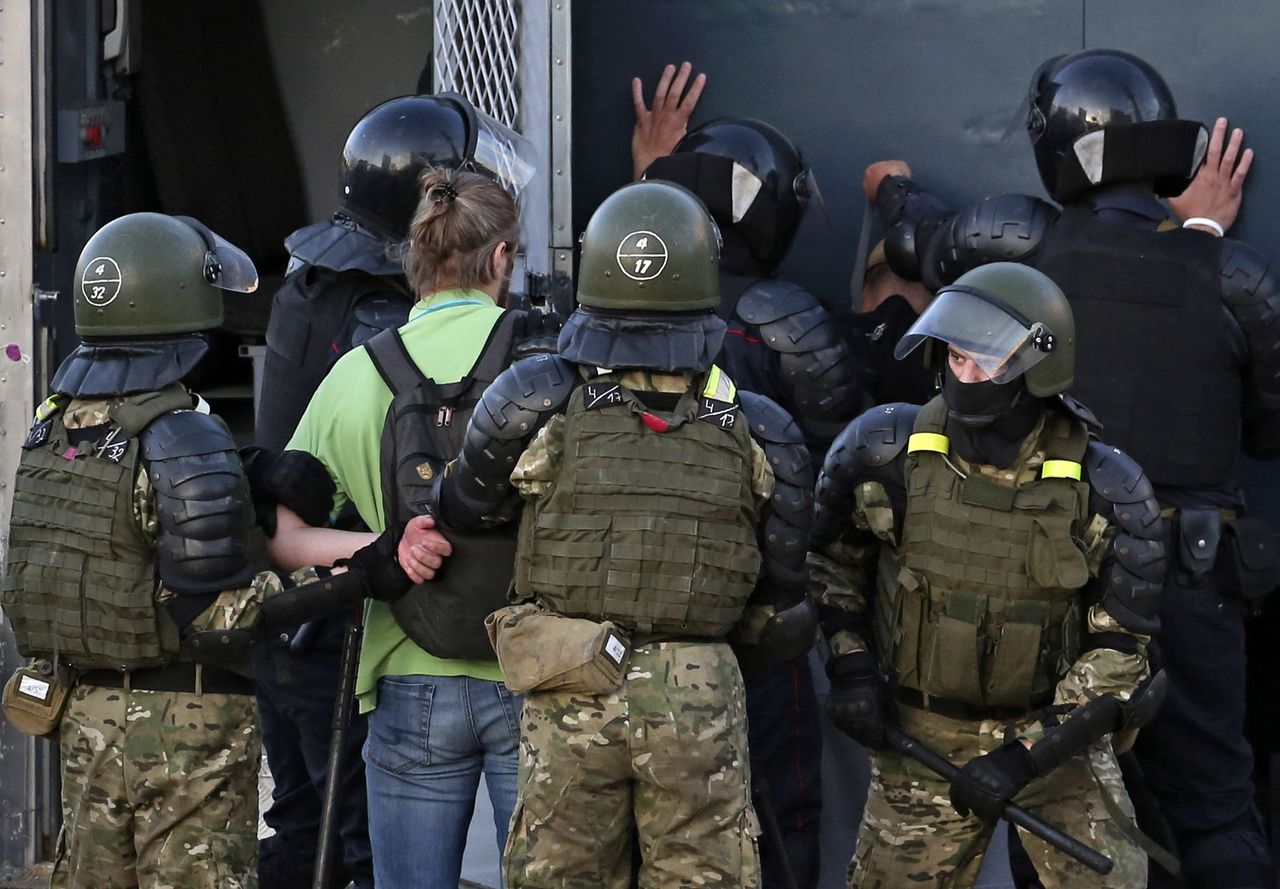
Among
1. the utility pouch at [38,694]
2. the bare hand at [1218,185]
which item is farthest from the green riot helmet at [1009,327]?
the bare hand at [1218,185]

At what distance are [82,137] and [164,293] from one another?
1665 mm

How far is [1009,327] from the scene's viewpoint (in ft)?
11.1

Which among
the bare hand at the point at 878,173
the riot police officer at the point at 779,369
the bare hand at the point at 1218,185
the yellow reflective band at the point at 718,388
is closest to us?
the yellow reflective band at the point at 718,388

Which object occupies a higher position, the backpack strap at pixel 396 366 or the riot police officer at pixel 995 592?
the backpack strap at pixel 396 366

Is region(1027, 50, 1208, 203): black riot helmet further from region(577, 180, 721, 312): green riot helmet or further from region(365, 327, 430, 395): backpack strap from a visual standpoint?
region(365, 327, 430, 395): backpack strap

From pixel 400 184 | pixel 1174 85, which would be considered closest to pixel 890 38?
pixel 1174 85

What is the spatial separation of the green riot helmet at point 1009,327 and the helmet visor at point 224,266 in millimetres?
1372

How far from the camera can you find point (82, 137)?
483 centimetres

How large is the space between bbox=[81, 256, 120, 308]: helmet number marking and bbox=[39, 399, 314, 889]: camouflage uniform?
0.20m

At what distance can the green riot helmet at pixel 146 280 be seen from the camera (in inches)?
133

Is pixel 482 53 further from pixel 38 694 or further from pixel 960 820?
pixel 960 820

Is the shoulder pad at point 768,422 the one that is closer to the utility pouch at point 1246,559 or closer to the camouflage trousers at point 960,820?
the camouflage trousers at point 960,820

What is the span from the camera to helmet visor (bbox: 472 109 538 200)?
4.23 m

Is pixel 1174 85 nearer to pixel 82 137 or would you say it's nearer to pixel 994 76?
pixel 994 76
